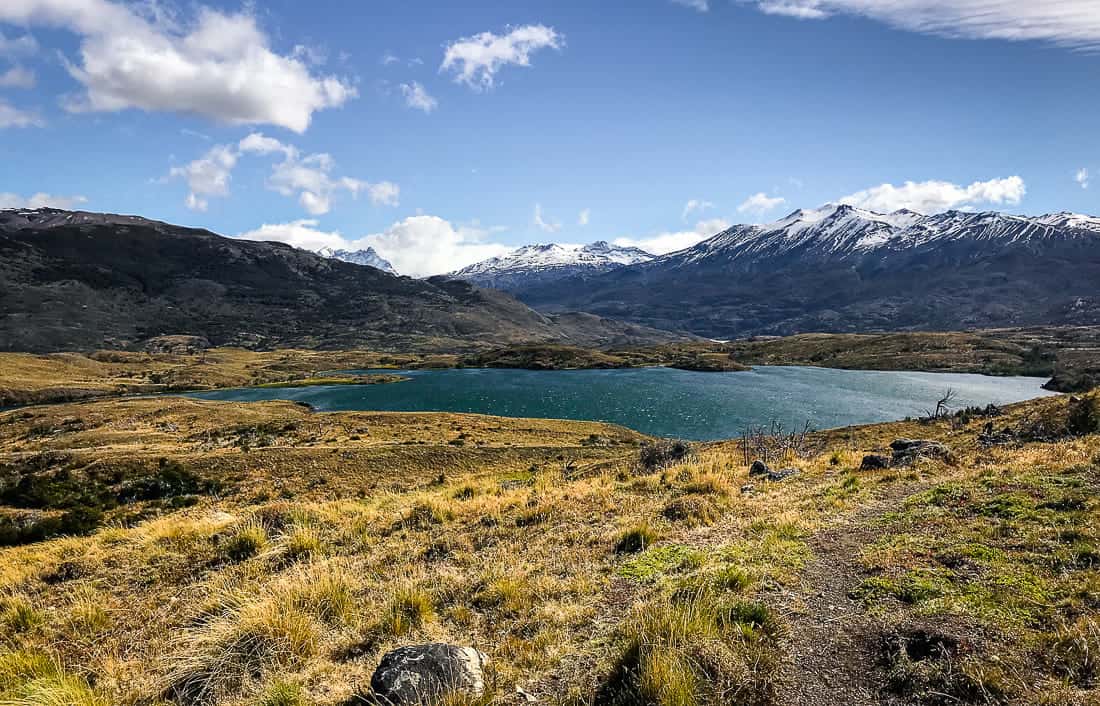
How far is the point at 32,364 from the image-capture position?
370 feet

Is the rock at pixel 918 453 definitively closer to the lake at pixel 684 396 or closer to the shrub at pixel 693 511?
the shrub at pixel 693 511

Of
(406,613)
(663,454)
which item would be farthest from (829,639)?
(663,454)

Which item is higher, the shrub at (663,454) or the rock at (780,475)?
the rock at (780,475)

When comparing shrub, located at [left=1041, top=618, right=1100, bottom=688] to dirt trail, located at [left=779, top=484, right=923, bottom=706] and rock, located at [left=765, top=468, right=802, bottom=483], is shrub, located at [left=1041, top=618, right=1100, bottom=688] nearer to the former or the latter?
dirt trail, located at [left=779, top=484, right=923, bottom=706]

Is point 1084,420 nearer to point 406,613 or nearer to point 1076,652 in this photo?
point 1076,652

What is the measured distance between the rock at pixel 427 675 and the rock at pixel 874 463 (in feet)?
54.5

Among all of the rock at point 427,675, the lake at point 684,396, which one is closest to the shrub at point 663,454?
the rock at point 427,675

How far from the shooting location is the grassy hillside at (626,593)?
530 cm

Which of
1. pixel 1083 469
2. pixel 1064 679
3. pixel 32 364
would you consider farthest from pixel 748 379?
pixel 32 364

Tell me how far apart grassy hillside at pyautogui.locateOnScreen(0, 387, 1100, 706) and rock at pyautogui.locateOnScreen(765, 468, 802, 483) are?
19.2 inches

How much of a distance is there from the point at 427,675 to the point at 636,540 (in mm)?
5824

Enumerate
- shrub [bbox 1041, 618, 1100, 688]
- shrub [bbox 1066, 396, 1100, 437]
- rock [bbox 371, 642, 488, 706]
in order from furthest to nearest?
shrub [bbox 1066, 396, 1100, 437]
rock [bbox 371, 642, 488, 706]
shrub [bbox 1041, 618, 1100, 688]

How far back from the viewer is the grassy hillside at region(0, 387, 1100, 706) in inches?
209

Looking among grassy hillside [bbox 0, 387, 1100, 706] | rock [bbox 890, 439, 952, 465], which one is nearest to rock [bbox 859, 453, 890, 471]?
rock [bbox 890, 439, 952, 465]
